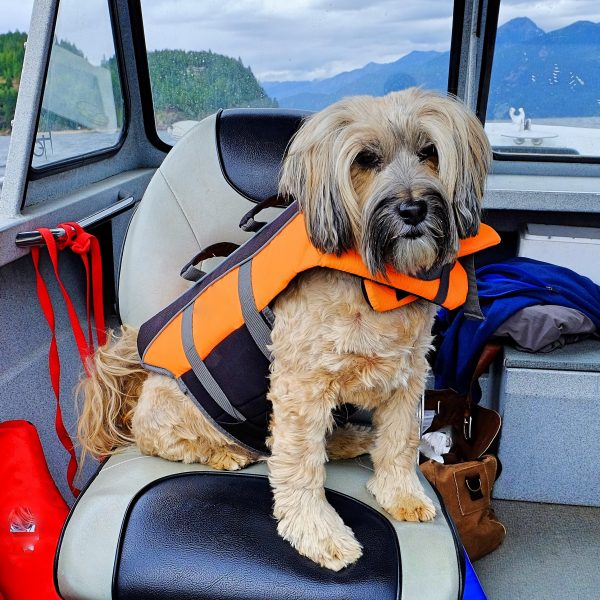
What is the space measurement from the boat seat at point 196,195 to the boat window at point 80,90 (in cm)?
54

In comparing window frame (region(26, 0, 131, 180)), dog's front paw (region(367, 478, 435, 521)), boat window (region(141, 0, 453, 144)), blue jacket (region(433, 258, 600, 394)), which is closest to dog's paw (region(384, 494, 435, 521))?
dog's front paw (region(367, 478, 435, 521))

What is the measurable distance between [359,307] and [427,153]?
37 cm

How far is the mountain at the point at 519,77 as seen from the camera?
126 inches

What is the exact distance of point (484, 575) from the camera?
233cm

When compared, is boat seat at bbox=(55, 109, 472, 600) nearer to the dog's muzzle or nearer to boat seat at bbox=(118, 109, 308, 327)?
boat seat at bbox=(118, 109, 308, 327)

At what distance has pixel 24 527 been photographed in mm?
1825

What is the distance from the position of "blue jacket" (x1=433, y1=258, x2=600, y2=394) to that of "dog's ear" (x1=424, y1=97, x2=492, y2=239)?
3.48 ft

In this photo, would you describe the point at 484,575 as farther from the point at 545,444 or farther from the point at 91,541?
the point at 91,541

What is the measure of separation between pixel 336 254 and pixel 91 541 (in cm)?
85

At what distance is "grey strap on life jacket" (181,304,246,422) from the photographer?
173 cm

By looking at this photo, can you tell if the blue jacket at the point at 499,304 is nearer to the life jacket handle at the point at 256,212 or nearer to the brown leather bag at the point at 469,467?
the brown leather bag at the point at 469,467

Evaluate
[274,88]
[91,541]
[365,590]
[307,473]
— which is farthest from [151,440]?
[274,88]

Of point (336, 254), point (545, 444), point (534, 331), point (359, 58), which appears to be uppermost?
point (359, 58)

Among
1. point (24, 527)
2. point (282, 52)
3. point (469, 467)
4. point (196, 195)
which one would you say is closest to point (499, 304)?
point (469, 467)
